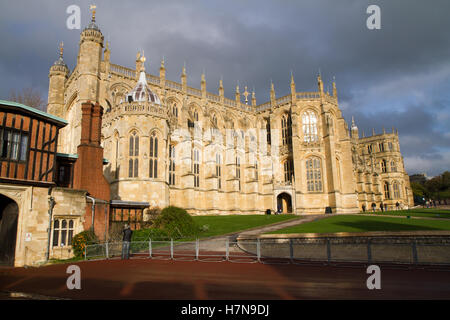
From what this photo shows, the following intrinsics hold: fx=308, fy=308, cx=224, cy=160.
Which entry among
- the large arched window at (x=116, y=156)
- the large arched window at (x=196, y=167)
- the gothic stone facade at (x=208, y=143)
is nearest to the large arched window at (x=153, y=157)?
the gothic stone facade at (x=208, y=143)

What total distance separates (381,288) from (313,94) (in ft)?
157

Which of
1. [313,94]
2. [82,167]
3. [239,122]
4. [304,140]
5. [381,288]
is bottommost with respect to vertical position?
[381,288]

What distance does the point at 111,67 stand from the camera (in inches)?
1578

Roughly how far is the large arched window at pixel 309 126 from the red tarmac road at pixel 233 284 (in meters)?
41.1

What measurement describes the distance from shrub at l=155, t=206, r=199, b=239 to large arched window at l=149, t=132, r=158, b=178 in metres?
6.02

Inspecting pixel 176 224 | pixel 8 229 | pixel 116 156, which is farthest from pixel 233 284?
pixel 116 156

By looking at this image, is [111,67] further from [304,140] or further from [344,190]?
[344,190]

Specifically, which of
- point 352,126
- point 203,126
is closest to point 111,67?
point 203,126

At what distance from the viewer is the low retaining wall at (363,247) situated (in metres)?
12.8

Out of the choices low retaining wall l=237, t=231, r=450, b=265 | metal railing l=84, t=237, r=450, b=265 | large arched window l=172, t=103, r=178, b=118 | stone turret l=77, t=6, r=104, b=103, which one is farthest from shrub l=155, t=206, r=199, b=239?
large arched window l=172, t=103, r=178, b=118

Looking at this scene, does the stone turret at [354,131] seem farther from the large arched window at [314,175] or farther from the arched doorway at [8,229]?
the arched doorway at [8,229]

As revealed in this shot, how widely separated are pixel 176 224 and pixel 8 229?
35.7ft

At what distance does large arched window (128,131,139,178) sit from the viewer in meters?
28.6

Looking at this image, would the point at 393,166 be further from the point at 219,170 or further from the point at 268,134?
the point at 219,170
